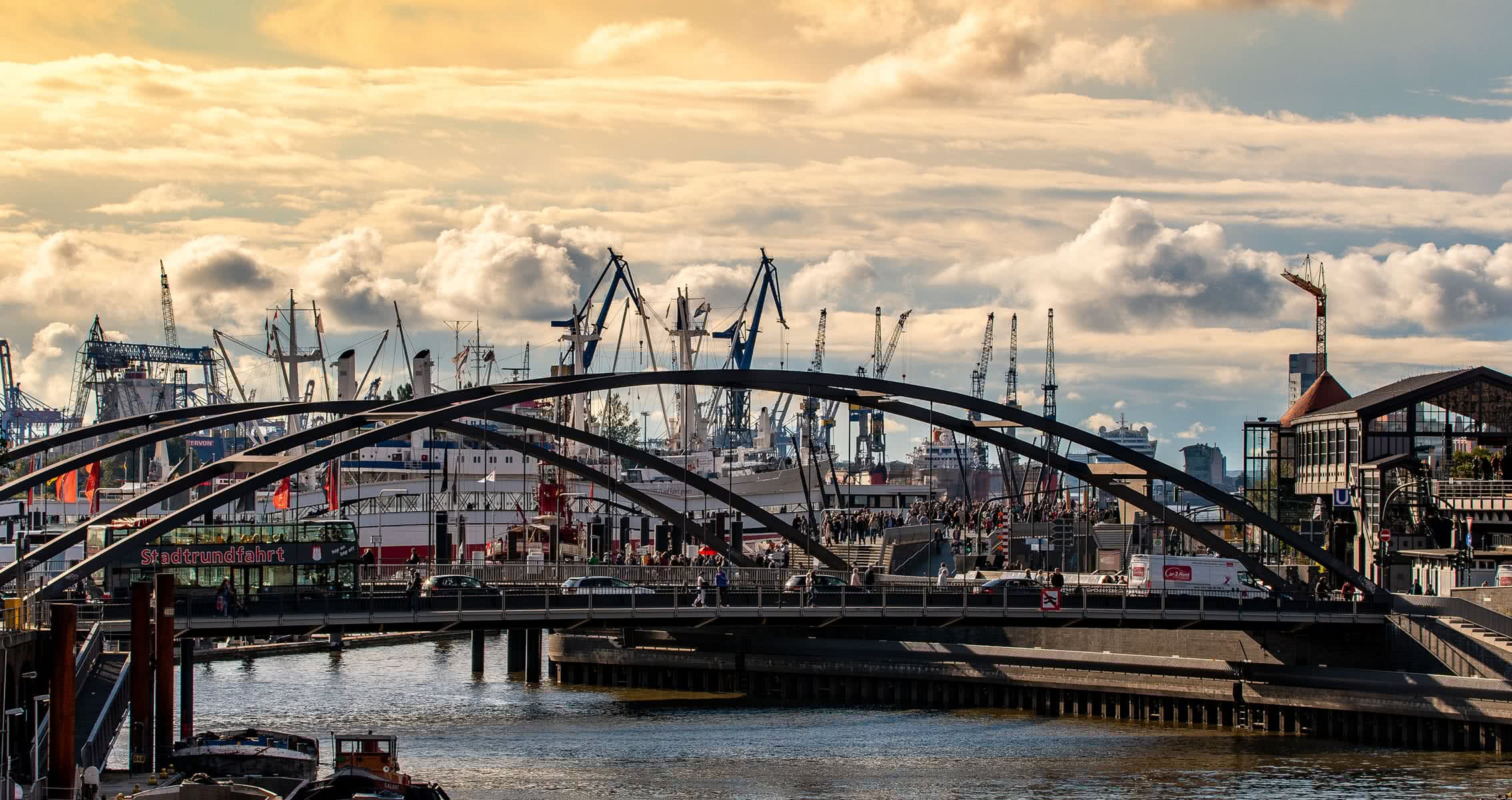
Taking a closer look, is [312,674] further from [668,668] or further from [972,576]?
[972,576]

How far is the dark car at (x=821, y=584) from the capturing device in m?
78.8

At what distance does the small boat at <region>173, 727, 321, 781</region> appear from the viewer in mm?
49562

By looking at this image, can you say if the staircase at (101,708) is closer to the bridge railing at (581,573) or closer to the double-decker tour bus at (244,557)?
the double-decker tour bus at (244,557)

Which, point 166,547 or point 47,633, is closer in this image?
point 47,633

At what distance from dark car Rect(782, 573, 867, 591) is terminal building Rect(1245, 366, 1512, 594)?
23611 mm

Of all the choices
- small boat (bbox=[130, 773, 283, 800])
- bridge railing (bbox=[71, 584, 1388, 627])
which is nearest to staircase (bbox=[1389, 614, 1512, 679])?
bridge railing (bbox=[71, 584, 1388, 627])

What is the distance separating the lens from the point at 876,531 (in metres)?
133

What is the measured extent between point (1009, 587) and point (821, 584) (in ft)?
26.9

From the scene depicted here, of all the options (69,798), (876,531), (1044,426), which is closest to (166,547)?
(69,798)

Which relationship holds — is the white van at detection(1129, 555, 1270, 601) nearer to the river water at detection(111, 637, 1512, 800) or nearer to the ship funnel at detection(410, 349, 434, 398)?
the river water at detection(111, 637, 1512, 800)

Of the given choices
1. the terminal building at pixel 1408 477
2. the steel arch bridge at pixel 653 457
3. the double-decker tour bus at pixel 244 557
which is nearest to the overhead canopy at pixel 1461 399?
the terminal building at pixel 1408 477

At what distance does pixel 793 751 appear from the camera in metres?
69.1

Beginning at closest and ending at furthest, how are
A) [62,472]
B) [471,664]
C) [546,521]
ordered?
[62,472], [471,664], [546,521]

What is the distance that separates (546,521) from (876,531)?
2240cm
